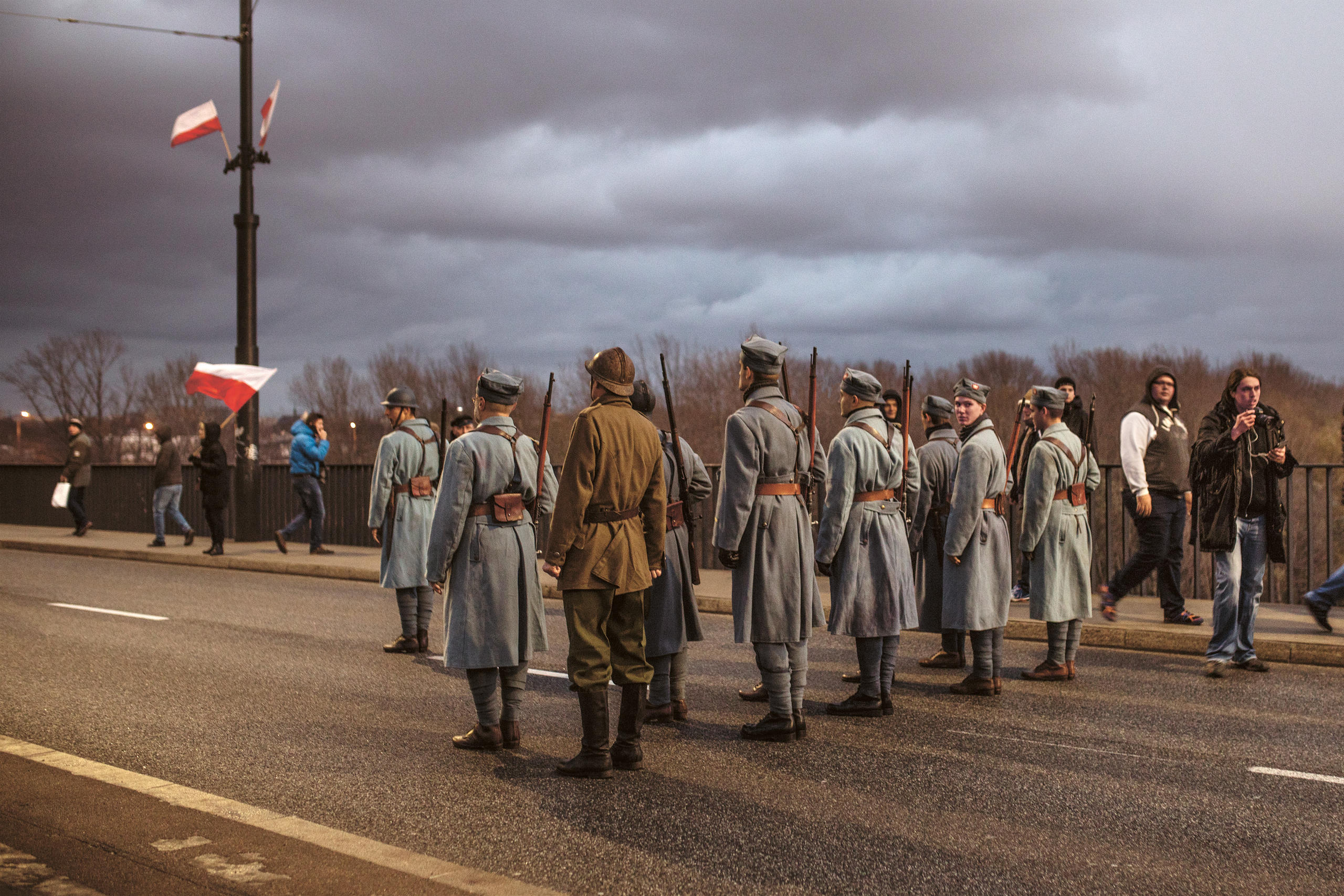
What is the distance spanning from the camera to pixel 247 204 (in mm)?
19203

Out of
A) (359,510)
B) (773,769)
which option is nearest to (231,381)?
(359,510)

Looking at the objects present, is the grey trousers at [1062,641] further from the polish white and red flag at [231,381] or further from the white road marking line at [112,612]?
the polish white and red flag at [231,381]

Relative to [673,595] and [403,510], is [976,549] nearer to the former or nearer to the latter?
[673,595]

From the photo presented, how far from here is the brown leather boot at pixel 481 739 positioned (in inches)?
242

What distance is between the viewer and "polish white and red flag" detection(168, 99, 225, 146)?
1939cm

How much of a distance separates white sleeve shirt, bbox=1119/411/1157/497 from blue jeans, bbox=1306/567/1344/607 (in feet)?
5.02

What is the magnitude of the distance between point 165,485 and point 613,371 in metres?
16.1

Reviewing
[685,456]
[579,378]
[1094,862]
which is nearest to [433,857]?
[1094,862]

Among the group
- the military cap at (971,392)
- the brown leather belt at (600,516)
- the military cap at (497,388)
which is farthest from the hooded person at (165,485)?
the brown leather belt at (600,516)

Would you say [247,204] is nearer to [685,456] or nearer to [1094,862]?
[685,456]

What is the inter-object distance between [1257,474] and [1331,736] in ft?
7.69

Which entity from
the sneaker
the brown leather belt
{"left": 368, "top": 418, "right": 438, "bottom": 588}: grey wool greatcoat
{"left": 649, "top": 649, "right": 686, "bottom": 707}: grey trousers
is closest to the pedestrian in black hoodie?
{"left": 368, "top": 418, "right": 438, "bottom": 588}: grey wool greatcoat

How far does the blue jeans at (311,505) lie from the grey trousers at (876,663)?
12.0m

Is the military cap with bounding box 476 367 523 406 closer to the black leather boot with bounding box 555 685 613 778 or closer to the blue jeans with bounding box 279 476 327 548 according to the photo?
the black leather boot with bounding box 555 685 613 778
